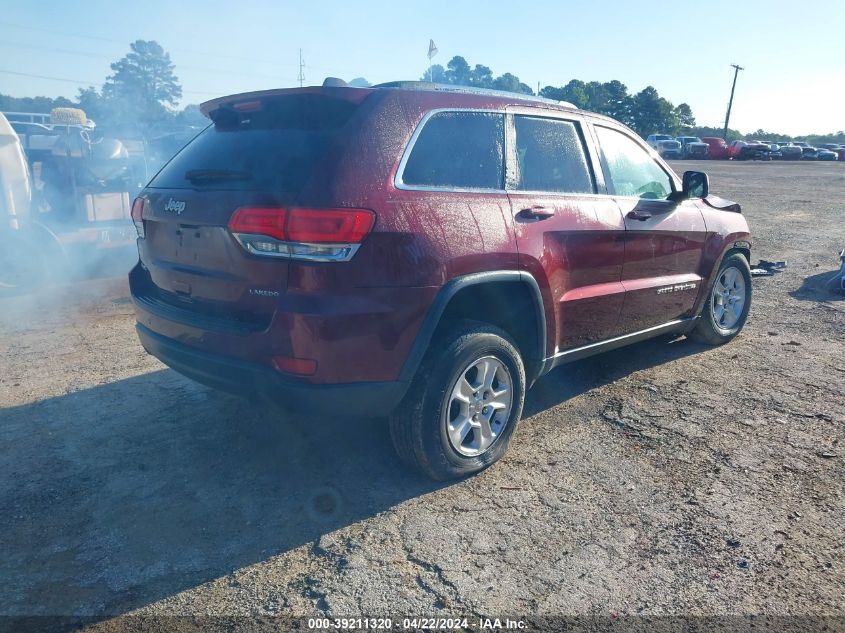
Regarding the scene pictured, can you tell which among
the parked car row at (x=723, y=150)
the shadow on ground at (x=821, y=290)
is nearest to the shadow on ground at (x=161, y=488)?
the shadow on ground at (x=821, y=290)

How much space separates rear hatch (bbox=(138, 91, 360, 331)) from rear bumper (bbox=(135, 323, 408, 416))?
0.62ft

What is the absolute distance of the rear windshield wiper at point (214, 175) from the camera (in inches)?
120

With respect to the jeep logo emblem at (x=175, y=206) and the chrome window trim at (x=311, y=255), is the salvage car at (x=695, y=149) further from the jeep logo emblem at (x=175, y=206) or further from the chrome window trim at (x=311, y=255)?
the chrome window trim at (x=311, y=255)

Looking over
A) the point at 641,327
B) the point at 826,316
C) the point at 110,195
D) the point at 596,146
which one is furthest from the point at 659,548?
the point at 110,195

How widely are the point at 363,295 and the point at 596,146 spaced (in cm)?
225

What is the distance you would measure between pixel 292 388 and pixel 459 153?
1.46 metres

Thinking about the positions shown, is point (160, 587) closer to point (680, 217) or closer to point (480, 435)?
point (480, 435)

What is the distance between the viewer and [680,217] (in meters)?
4.88

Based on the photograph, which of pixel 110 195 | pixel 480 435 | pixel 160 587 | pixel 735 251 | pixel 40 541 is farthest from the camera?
pixel 110 195

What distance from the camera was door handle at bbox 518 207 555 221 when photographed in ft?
11.6

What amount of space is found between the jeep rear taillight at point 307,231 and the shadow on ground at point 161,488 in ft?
2.93

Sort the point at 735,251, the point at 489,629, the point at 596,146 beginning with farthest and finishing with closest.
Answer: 1. the point at 735,251
2. the point at 596,146
3. the point at 489,629

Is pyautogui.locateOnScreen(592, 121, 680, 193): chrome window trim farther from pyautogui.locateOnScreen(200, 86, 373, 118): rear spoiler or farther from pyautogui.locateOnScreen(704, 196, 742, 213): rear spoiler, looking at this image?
pyautogui.locateOnScreen(200, 86, 373, 118): rear spoiler

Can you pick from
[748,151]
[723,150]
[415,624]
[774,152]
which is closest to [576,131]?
[415,624]
